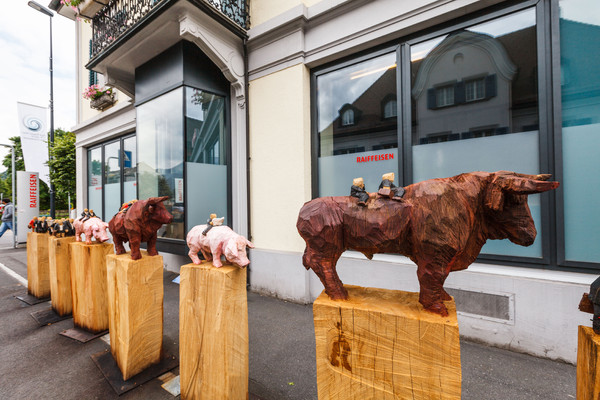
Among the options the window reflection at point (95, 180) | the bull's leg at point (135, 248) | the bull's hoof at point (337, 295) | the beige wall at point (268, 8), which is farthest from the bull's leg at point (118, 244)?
the window reflection at point (95, 180)

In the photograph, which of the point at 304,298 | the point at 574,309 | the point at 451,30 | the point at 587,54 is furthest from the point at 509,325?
the point at 451,30

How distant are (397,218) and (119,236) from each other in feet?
9.14

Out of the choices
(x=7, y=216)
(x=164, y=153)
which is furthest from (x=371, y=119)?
(x=7, y=216)

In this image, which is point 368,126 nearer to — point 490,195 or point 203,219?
point 490,195

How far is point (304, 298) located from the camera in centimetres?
396

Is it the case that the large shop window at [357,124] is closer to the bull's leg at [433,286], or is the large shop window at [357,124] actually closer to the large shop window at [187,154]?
Result: the large shop window at [187,154]

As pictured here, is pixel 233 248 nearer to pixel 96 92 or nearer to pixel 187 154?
pixel 187 154

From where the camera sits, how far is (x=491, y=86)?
303 centimetres

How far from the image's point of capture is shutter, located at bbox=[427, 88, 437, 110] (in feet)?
11.0

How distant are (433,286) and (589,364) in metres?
0.57

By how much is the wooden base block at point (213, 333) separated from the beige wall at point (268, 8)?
4.31 metres

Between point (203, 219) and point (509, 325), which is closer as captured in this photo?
point (509, 325)

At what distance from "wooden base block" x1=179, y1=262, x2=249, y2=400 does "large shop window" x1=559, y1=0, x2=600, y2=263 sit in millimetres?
3284

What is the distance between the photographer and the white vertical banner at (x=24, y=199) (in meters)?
9.51
